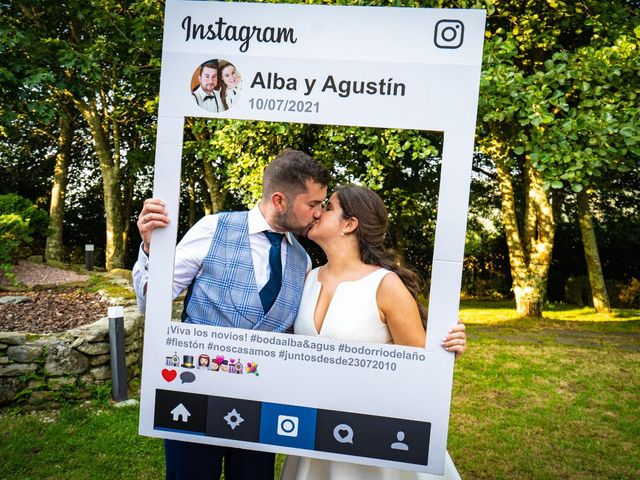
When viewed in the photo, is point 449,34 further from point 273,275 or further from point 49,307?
point 49,307

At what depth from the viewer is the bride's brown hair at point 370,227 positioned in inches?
82.2

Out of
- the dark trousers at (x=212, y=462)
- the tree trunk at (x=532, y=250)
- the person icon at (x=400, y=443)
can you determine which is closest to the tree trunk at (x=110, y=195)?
the tree trunk at (x=532, y=250)

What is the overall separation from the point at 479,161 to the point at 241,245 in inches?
433

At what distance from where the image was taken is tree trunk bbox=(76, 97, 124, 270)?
35.4 ft

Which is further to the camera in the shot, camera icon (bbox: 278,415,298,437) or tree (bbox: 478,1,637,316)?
tree (bbox: 478,1,637,316)

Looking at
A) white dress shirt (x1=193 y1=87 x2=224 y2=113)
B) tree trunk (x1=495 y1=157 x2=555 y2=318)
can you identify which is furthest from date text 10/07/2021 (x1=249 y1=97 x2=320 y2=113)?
tree trunk (x1=495 y1=157 x2=555 y2=318)

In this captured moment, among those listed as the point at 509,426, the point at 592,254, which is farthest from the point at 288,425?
the point at 592,254

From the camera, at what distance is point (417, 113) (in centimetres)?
177

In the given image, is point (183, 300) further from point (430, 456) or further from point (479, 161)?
point (479, 161)

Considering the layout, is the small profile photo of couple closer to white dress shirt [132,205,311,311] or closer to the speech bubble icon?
white dress shirt [132,205,311,311]

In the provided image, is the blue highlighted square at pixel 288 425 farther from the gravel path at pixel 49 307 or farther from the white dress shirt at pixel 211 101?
the gravel path at pixel 49 307

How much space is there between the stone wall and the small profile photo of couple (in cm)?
401

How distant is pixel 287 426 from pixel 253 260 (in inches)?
22.6

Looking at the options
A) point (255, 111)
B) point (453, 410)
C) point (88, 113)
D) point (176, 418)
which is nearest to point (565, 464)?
point (453, 410)
